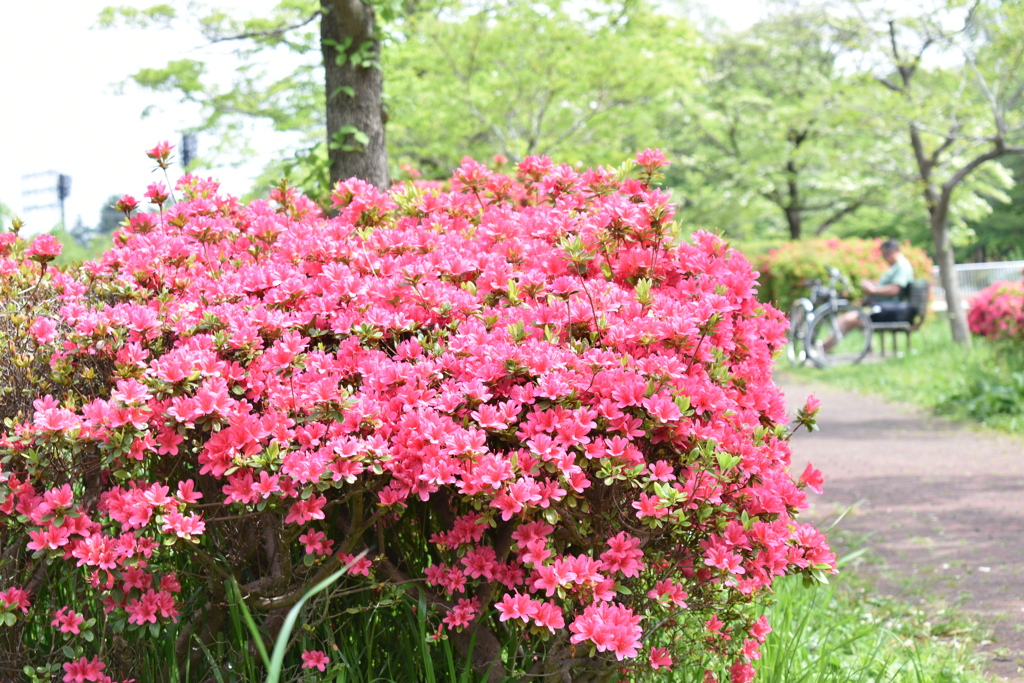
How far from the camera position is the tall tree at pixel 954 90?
30.3 feet

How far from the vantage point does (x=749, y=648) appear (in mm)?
2570

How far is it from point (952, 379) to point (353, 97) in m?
7.65

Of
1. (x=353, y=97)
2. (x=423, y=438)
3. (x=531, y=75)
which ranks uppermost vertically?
A: (x=531, y=75)

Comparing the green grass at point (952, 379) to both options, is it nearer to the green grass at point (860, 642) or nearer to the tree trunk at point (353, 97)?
the green grass at point (860, 642)

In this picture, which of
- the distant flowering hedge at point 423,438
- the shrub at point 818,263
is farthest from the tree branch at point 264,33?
the shrub at point 818,263

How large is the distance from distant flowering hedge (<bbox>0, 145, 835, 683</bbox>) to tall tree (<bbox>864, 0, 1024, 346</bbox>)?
8183 mm

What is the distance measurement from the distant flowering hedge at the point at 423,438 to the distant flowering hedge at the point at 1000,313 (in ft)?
22.8

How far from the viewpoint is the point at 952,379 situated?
31.5 feet

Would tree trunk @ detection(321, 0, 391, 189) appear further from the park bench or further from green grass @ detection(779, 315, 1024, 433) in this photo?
the park bench

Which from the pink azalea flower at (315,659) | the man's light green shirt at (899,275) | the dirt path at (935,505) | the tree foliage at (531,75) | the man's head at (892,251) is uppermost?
the tree foliage at (531,75)

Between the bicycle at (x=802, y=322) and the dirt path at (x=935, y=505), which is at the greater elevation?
the bicycle at (x=802, y=322)

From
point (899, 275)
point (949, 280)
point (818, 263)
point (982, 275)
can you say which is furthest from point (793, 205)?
point (949, 280)

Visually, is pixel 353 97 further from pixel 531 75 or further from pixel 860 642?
pixel 531 75

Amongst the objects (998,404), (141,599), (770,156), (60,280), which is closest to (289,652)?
(141,599)
